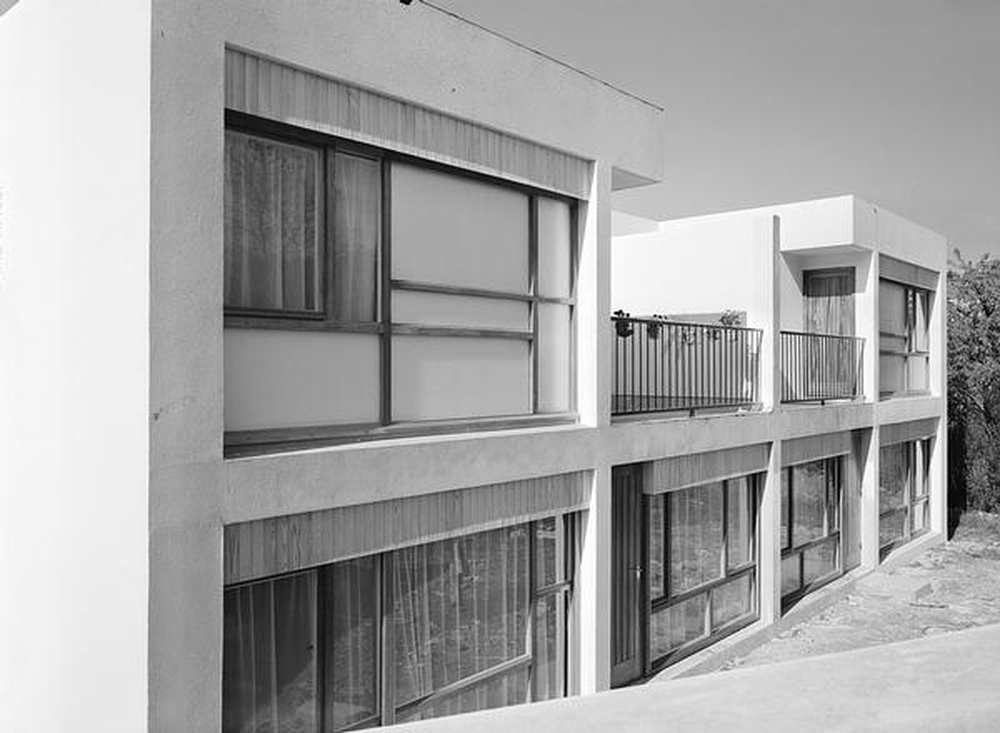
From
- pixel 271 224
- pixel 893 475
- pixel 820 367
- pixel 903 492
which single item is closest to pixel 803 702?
pixel 271 224

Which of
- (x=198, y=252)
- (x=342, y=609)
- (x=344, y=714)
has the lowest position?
(x=344, y=714)

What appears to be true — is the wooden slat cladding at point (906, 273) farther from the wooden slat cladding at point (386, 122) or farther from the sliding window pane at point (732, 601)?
the wooden slat cladding at point (386, 122)

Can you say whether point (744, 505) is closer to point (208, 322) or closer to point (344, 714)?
point (344, 714)

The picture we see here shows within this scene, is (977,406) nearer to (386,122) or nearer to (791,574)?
(791,574)

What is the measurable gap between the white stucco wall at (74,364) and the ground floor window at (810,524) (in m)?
10.5

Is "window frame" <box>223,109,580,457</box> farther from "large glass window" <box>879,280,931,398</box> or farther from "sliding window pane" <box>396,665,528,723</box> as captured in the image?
"large glass window" <box>879,280,931,398</box>

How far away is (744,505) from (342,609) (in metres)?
7.18

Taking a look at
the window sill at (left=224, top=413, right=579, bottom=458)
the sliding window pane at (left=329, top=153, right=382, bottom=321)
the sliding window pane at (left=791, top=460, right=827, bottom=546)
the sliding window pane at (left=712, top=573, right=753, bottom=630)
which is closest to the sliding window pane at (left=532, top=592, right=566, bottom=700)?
the window sill at (left=224, top=413, right=579, bottom=458)

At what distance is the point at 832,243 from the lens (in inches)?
593

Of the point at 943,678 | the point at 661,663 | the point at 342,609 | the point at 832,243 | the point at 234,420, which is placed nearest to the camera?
the point at 943,678

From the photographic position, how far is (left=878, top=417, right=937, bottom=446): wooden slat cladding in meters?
16.3

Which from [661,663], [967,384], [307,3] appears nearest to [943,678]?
[307,3]

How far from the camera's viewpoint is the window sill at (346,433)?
5.84m

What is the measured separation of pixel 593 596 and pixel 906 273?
39.0 feet
